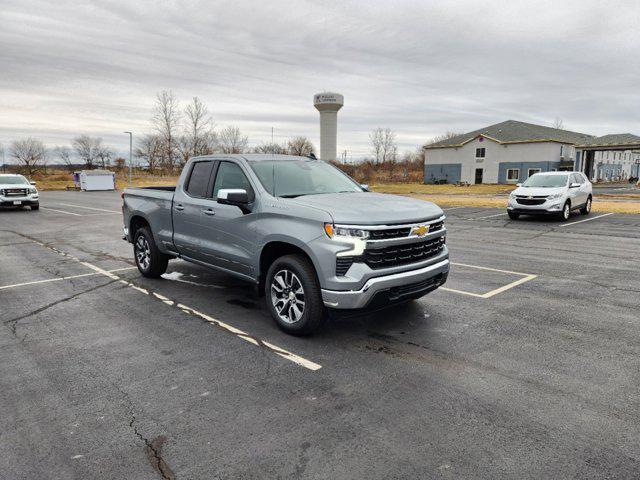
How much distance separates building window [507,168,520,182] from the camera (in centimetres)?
5605

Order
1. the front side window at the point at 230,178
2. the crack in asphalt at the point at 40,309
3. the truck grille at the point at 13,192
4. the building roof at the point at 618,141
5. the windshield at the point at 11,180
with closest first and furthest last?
1. the crack in asphalt at the point at 40,309
2. the front side window at the point at 230,178
3. the truck grille at the point at 13,192
4. the windshield at the point at 11,180
5. the building roof at the point at 618,141

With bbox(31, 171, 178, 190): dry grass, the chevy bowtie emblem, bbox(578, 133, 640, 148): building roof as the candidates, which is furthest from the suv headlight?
bbox(578, 133, 640, 148): building roof

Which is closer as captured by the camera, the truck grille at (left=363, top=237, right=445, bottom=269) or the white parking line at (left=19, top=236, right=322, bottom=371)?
the white parking line at (left=19, top=236, right=322, bottom=371)

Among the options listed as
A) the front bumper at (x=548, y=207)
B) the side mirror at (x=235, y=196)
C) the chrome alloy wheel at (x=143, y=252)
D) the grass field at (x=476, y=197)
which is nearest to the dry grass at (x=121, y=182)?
the grass field at (x=476, y=197)

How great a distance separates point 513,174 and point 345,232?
5819 centimetres

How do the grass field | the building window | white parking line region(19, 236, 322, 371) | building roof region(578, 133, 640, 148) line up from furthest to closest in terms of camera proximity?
the building window < building roof region(578, 133, 640, 148) < the grass field < white parking line region(19, 236, 322, 371)

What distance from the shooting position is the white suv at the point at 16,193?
20.5m

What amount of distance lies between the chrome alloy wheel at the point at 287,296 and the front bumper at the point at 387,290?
43 cm

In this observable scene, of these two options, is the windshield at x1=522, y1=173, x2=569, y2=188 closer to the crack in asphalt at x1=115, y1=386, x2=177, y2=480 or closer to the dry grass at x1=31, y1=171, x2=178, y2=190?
the crack in asphalt at x1=115, y1=386, x2=177, y2=480

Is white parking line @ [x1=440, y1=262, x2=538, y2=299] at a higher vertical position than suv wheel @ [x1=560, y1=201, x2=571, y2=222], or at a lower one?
lower

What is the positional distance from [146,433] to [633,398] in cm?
383

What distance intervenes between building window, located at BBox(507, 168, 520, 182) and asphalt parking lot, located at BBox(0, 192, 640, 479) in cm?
5324

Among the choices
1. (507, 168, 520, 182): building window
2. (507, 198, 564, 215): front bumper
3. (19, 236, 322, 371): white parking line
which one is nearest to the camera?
(19, 236, 322, 371): white parking line

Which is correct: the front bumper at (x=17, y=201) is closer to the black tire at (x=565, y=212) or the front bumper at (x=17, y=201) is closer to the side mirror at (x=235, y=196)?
the side mirror at (x=235, y=196)
